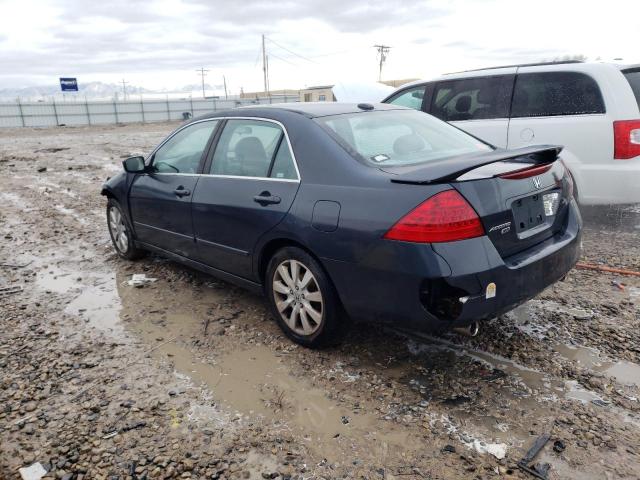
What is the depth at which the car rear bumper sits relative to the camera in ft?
8.82

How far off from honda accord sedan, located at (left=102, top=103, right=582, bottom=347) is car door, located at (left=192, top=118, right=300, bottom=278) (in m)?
0.01

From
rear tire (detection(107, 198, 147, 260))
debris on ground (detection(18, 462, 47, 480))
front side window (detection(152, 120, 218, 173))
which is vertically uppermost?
front side window (detection(152, 120, 218, 173))

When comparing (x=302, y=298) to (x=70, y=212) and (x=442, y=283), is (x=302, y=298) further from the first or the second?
(x=70, y=212)

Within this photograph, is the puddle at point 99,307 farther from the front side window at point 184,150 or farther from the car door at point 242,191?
the front side window at point 184,150

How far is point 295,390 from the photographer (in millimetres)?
3088

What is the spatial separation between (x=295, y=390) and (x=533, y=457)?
4.35 feet

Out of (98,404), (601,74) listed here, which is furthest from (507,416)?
(601,74)

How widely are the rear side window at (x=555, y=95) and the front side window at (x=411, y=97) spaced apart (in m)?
1.51

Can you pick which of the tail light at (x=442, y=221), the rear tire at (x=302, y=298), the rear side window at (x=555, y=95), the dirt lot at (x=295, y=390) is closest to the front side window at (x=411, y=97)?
the rear side window at (x=555, y=95)

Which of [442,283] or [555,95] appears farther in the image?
[555,95]

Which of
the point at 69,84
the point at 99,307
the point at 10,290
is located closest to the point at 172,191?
the point at 99,307

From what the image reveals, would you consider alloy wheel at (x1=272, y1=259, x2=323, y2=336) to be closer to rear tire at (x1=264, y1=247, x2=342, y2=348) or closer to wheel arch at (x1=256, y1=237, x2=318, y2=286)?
rear tire at (x1=264, y1=247, x2=342, y2=348)

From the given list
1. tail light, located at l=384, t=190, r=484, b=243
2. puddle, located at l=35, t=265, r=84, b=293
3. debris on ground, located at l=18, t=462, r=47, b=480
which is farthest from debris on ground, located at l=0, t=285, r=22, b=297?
tail light, located at l=384, t=190, r=484, b=243

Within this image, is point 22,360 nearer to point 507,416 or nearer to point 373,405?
point 373,405
